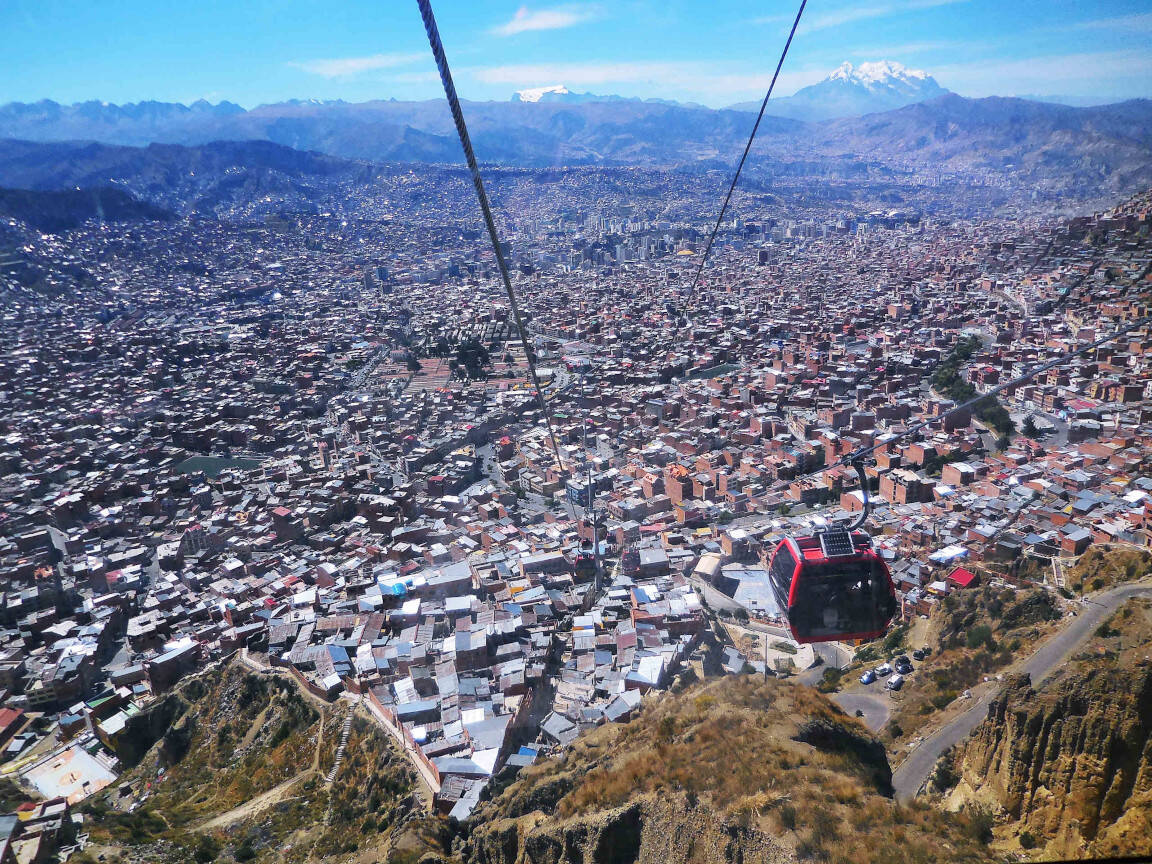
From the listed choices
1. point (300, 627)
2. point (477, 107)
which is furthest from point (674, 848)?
A: point (477, 107)

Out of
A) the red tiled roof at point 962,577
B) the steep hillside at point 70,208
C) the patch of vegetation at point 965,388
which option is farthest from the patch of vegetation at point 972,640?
the steep hillside at point 70,208

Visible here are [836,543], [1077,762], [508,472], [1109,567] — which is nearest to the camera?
[836,543]

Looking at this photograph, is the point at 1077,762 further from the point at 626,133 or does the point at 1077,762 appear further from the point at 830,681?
the point at 626,133

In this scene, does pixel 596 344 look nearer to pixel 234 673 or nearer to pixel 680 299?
pixel 680 299

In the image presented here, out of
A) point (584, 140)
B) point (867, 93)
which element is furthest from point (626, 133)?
point (867, 93)

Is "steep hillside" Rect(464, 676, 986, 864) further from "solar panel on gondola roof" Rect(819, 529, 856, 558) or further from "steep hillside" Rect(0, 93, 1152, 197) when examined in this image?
"steep hillside" Rect(0, 93, 1152, 197)

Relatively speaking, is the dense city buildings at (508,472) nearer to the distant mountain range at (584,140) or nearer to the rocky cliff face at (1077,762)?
the rocky cliff face at (1077,762)
